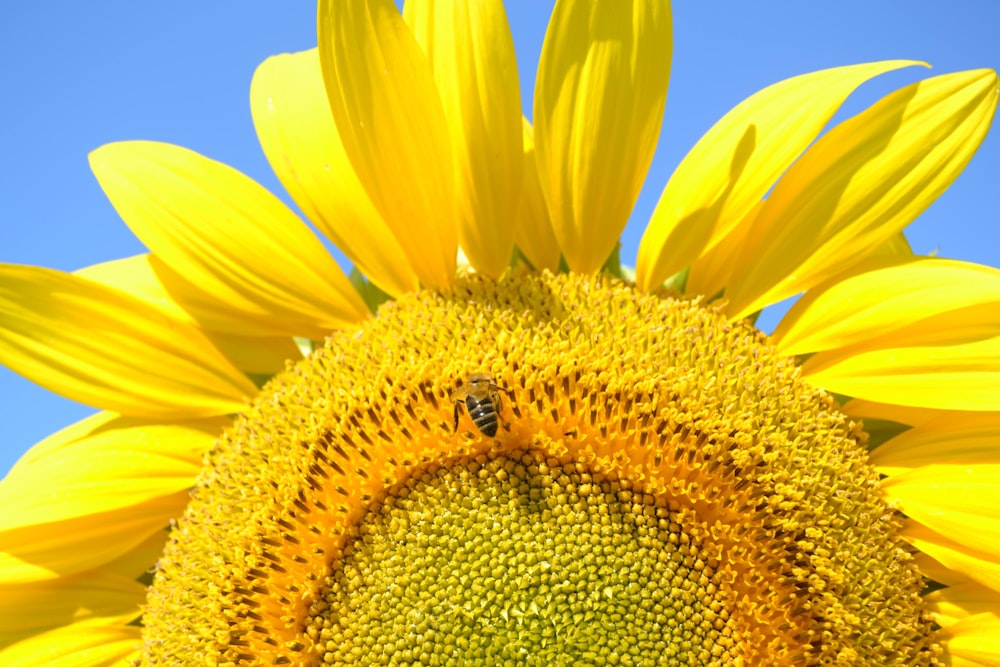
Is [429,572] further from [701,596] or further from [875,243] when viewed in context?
[875,243]

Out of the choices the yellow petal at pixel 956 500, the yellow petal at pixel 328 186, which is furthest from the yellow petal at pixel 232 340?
the yellow petal at pixel 956 500

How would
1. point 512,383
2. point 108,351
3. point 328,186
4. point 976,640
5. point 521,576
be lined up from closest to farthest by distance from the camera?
point 521,576 < point 512,383 < point 976,640 < point 328,186 < point 108,351

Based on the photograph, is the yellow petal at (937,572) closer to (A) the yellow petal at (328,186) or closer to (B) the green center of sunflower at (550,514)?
(B) the green center of sunflower at (550,514)

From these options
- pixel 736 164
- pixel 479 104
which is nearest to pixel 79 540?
pixel 479 104

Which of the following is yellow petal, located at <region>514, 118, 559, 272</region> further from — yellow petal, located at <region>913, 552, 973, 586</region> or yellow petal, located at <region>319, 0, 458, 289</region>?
yellow petal, located at <region>913, 552, 973, 586</region>

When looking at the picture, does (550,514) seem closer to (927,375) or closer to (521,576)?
(521,576)

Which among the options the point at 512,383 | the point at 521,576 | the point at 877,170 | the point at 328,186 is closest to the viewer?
the point at 521,576

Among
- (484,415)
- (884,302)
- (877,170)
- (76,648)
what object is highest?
(877,170)

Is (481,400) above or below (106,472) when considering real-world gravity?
below
